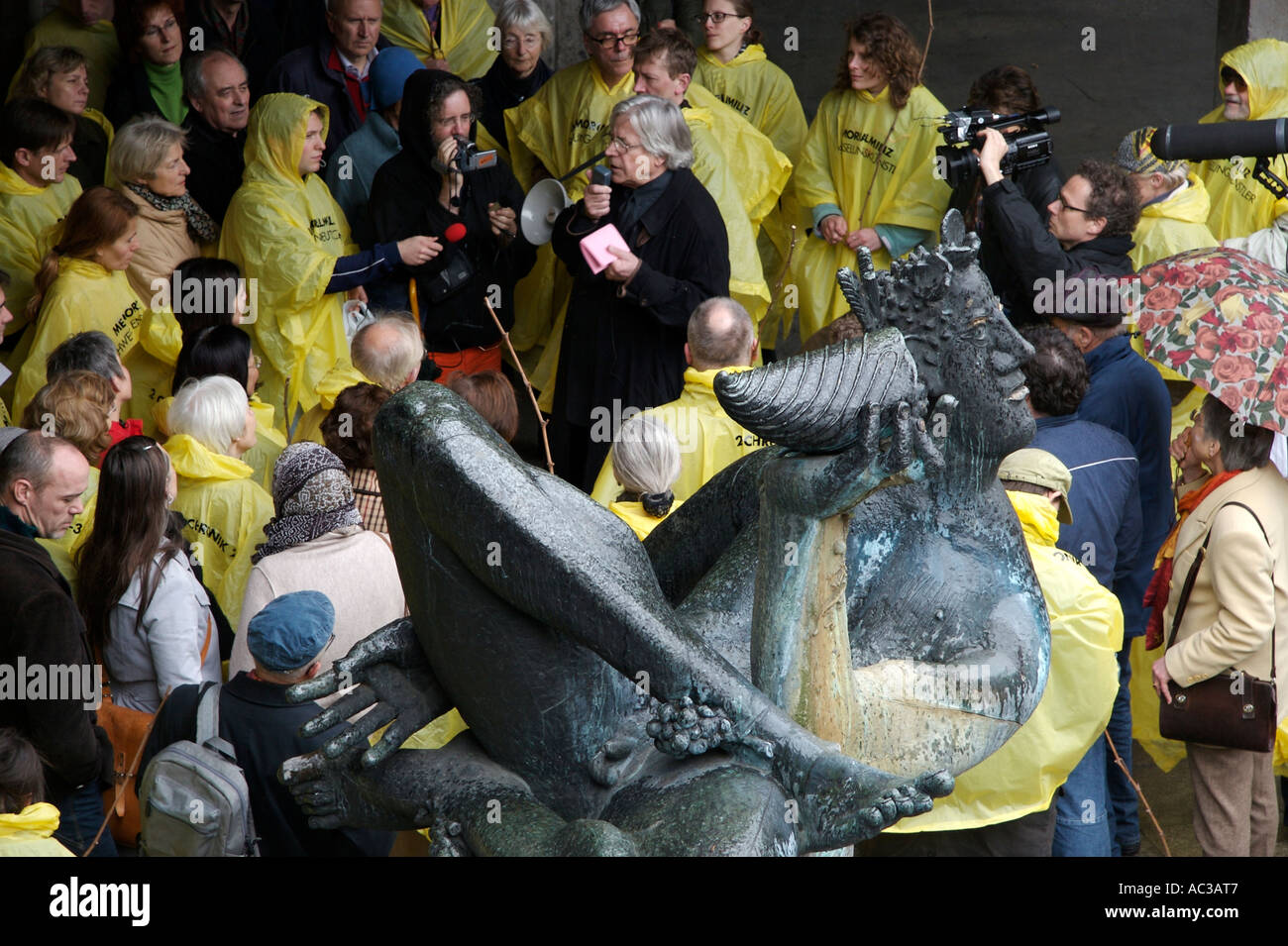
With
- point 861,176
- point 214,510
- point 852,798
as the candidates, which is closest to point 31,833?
point 852,798

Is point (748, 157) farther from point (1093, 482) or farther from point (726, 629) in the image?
point (726, 629)

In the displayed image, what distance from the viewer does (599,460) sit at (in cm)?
590

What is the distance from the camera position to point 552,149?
668 cm

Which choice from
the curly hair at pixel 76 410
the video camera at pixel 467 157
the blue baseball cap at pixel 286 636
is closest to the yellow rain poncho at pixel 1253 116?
the video camera at pixel 467 157

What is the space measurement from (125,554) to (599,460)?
2.27 m

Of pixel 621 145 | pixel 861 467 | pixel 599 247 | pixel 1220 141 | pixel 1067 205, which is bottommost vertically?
pixel 861 467

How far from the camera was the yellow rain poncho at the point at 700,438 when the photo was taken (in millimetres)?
4574

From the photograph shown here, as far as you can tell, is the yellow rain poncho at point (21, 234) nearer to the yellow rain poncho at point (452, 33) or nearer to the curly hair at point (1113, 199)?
the yellow rain poncho at point (452, 33)

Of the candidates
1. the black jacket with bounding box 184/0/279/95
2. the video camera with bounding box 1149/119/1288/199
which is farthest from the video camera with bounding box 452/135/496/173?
the video camera with bounding box 1149/119/1288/199

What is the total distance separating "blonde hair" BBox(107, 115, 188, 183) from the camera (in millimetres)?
5691

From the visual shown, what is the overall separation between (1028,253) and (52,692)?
3336mm

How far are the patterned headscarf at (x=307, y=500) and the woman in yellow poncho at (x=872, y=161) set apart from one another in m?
3.14

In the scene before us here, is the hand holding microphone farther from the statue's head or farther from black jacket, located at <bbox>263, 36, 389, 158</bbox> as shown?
the statue's head
